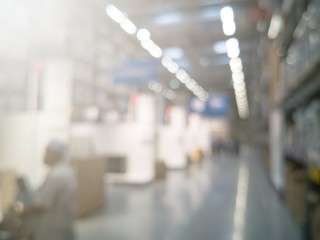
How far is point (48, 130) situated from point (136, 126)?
3.62 m

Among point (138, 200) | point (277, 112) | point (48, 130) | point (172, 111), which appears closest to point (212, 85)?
point (172, 111)

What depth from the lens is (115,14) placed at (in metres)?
7.29

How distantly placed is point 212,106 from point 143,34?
889 cm

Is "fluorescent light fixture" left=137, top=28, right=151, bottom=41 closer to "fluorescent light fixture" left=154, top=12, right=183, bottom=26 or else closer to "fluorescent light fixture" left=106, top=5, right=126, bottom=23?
"fluorescent light fixture" left=154, top=12, right=183, bottom=26

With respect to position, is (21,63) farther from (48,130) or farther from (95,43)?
(95,43)

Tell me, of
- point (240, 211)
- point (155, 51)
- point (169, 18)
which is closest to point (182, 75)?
point (155, 51)

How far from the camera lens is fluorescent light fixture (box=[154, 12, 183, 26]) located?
808 cm

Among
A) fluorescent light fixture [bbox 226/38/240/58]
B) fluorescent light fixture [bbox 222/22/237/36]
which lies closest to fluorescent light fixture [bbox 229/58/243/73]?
fluorescent light fixture [bbox 226/38/240/58]

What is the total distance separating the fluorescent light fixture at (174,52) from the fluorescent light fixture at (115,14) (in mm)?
4259

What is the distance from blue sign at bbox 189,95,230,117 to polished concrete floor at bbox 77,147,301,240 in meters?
10.2

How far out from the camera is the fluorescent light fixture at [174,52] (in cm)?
1177

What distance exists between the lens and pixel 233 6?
24.2 ft

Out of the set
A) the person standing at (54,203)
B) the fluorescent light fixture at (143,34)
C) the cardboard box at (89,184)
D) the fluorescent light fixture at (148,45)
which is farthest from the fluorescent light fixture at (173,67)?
the person standing at (54,203)

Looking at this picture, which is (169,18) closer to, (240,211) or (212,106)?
(240,211)
